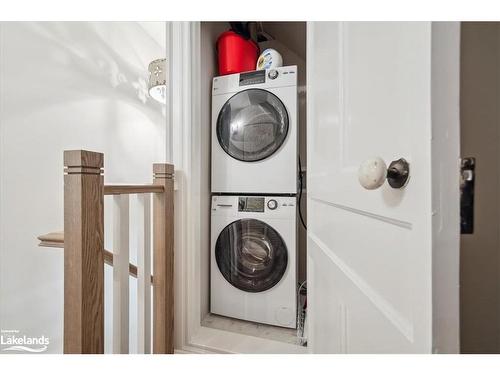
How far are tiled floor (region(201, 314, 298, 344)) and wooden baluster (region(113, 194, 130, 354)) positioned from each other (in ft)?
2.19

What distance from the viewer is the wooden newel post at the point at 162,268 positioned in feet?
4.17

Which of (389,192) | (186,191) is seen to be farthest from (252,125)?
(389,192)

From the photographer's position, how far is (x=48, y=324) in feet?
5.29

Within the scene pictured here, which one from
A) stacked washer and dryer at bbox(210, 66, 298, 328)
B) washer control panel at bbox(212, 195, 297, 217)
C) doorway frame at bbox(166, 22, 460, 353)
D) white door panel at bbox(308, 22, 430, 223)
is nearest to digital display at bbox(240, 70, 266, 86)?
stacked washer and dryer at bbox(210, 66, 298, 328)

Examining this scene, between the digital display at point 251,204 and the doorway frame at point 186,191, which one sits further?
the digital display at point 251,204

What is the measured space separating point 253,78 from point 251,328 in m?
1.53

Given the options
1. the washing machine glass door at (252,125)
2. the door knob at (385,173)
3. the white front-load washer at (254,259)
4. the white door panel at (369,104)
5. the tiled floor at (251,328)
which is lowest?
the tiled floor at (251,328)

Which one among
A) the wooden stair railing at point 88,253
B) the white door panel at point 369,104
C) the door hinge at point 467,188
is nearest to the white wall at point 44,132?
the wooden stair railing at point 88,253

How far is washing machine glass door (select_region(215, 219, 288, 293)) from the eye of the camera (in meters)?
1.59

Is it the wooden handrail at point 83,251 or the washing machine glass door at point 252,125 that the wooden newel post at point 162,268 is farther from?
the washing machine glass door at point 252,125

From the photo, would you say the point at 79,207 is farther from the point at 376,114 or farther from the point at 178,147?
the point at 376,114

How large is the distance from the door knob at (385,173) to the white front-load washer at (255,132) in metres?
1.18
